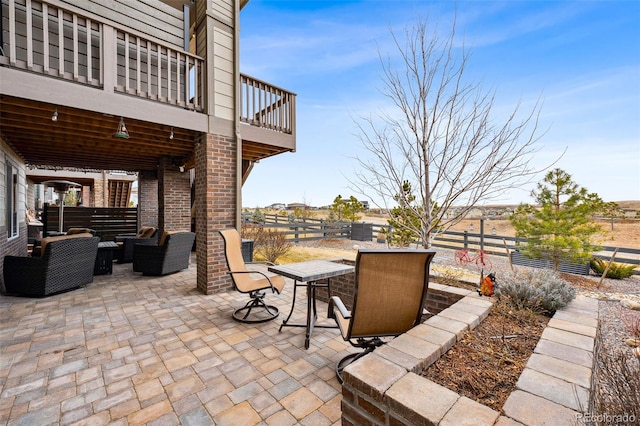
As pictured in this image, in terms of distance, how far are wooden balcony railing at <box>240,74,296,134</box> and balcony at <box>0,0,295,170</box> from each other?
19 millimetres

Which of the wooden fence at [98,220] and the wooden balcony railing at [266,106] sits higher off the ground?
the wooden balcony railing at [266,106]

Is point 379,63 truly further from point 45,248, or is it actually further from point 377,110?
point 45,248

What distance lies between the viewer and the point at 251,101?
5.21 m

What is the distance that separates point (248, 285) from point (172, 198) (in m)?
5.10

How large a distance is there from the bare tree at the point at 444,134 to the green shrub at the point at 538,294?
0.99 meters

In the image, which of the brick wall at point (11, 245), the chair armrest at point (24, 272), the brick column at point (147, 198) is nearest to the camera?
the chair armrest at point (24, 272)

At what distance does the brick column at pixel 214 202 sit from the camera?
4.52m

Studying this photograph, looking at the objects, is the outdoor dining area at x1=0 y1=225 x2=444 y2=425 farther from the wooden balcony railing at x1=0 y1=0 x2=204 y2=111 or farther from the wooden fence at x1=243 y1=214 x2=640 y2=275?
the wooden fence at x1=243 y1=214 x2=640 y2=275

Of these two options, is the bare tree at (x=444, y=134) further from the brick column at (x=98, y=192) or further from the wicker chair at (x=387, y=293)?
the brick column at (x=98, y=192)

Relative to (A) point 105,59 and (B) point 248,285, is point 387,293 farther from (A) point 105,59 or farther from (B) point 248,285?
(A) point 105,59

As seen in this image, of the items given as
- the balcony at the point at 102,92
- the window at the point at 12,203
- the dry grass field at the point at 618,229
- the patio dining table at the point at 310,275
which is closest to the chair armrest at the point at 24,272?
the window at the point at 12,203

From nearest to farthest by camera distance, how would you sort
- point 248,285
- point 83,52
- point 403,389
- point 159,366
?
point 403,389 → point 159,366 → point 248,285 → point 83,52

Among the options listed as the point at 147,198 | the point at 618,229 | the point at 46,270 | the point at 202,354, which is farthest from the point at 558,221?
the point at 618,229

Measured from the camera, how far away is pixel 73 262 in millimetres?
4488
